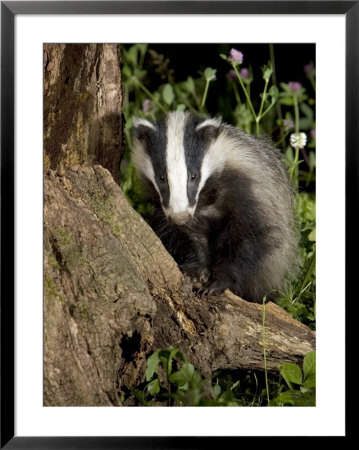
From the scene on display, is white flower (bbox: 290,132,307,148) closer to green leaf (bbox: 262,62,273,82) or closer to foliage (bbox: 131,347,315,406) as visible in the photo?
green leaf (bbox: 262,62,273,82)

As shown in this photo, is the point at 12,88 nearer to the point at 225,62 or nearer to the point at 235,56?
the point at 235,56

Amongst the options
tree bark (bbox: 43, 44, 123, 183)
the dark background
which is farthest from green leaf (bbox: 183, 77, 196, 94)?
tree bark (bbox: 43, 44, 123, 183)

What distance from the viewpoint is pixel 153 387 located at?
2.60m

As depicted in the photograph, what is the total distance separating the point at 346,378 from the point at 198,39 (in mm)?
1363

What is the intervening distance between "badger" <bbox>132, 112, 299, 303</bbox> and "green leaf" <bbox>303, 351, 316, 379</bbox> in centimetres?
50

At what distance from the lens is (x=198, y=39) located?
2484 millimetres

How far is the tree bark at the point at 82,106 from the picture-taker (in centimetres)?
256

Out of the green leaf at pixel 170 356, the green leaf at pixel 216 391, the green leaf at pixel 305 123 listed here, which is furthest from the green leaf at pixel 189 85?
the green leaf at pixel 216 391

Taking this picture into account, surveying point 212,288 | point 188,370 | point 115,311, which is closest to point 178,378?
point 188,370

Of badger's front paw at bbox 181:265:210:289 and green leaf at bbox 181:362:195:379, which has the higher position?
badger's front paw at bbox 181:265:210:289

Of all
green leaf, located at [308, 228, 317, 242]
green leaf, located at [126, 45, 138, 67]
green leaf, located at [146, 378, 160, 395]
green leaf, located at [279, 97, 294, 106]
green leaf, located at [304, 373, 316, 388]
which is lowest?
green leaf, located at [146, 378, 160, 395]

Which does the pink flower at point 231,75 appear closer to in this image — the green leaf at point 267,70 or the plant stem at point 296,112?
the plant stem at point 296,112

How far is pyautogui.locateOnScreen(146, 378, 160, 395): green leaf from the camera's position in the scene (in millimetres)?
2590

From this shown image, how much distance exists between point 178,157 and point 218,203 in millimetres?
331
